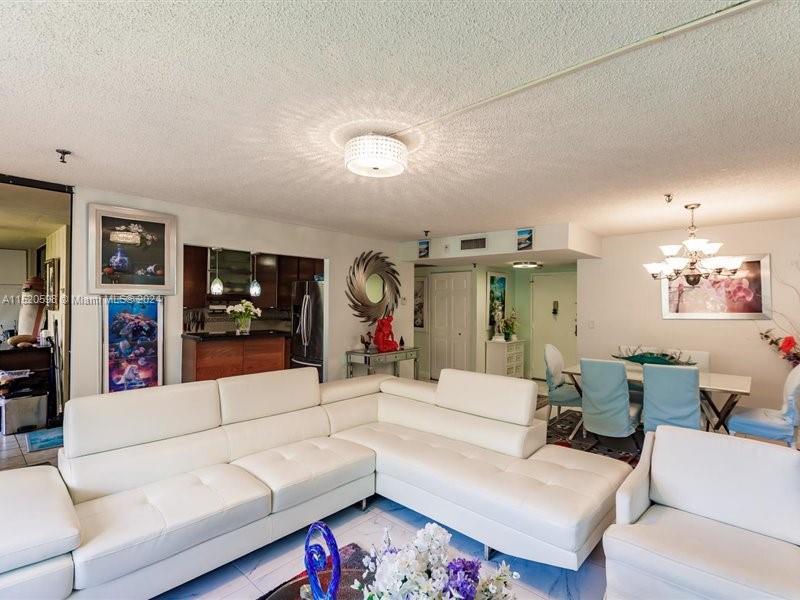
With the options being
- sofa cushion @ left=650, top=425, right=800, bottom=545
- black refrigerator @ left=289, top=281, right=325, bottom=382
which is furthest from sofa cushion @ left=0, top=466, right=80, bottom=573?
black refrigerator @ left=289, top=281, right=325, bottom=382

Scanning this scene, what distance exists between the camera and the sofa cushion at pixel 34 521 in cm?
154

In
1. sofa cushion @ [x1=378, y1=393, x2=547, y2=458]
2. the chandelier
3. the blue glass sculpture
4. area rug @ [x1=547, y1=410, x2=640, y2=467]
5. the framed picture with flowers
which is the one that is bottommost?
area rug @ [x1=547, y1=410, x2=640, y2=467]

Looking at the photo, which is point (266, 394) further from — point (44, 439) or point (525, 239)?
point (525, 239)

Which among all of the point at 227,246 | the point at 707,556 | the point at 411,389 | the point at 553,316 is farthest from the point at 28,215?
the point at 553,316

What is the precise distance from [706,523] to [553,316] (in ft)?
18.3

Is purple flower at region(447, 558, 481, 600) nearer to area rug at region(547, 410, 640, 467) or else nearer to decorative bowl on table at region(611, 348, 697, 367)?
area rug at region(547, 410, 640, 467)

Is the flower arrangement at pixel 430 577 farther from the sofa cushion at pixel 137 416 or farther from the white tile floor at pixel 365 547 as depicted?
the sofa cushion at pixel 137 416

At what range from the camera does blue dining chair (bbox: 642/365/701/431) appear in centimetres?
328

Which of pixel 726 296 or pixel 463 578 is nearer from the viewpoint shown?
pixel 463 578

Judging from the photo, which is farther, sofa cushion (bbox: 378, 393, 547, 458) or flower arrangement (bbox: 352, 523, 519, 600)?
sofa cushion (bbox: 378, 393, 547, 458)

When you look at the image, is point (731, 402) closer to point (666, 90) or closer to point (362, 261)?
point (666, 90)

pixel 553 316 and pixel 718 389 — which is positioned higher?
pixel 553 316

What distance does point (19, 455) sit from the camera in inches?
123

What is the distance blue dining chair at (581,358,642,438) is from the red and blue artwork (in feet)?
13.1
